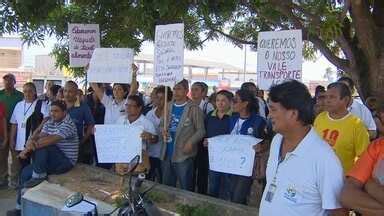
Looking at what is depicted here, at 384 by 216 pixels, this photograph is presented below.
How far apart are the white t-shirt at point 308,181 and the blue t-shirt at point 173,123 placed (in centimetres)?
423

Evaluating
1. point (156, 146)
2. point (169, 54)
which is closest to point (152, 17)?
point (169, 54)

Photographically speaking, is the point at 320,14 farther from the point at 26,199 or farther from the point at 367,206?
the point at 367,206

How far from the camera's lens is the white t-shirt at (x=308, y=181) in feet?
9.40

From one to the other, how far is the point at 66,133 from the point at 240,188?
2.50m

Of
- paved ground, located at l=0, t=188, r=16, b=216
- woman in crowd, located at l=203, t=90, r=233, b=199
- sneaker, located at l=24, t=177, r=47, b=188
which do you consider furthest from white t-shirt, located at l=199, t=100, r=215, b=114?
paved ground, located at l=0, t=188, r=16, b=216

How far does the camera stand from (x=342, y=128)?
4797 millimetres

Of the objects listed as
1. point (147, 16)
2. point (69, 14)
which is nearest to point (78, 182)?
point (147, 16)

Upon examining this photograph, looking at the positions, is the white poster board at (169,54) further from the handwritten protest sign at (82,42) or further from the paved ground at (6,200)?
the paved ground at (6,200)

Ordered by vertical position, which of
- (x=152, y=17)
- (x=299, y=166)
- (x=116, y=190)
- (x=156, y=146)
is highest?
(x=152, y=17)

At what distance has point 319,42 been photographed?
932cm

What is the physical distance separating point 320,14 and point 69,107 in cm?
393

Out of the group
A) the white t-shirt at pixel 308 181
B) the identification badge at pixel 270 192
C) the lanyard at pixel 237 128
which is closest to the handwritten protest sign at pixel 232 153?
the lanyard at pixel 237 128

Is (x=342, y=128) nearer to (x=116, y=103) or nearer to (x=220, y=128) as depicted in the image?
(x=220, y=128)

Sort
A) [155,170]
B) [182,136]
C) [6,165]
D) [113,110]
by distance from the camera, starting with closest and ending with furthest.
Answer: [182,136]
[155,170]
[113,110]
[6,165]
